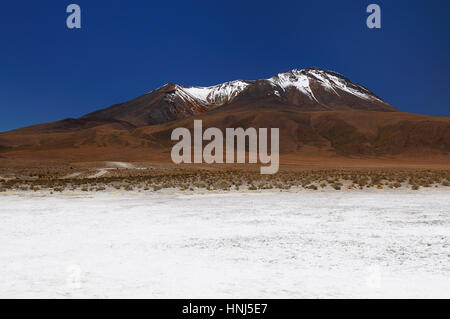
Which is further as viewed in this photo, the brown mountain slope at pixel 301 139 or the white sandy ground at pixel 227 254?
the brown mountain slope at pixel 301 139

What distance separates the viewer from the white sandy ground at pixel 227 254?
5.80 metres

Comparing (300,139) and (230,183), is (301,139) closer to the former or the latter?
(300,139)

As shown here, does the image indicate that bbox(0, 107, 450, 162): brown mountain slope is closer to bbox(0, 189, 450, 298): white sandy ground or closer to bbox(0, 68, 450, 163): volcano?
bbox(0, 68, 450, 163): volcano

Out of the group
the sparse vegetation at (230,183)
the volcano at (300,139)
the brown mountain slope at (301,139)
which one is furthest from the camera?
the brown mountain slope at (301,139)

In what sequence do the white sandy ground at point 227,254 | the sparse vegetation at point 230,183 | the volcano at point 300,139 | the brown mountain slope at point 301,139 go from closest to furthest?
the white sandy ground at point 227,254, the sparse vegetation at point 230,183, the volcano at point 300,139, the brown mountain slope at point 301,139

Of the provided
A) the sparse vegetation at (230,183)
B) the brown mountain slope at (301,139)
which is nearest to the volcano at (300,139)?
the brown mountain slope at (301,139)

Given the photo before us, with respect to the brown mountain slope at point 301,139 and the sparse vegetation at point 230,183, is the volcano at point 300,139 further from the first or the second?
the sparse vegetation at point 230,183

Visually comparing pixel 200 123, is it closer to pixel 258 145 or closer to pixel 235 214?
pixel 258 145

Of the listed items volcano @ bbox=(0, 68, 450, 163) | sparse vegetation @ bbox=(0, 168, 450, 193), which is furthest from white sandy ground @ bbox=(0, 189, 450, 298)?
volcano @ bbox=(0, 68, 450, 163)

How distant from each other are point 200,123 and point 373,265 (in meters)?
128

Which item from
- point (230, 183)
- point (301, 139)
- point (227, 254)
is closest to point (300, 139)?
point (301, 139)

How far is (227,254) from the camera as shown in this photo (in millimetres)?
8086

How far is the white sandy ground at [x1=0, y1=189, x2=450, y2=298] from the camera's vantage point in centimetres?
580
